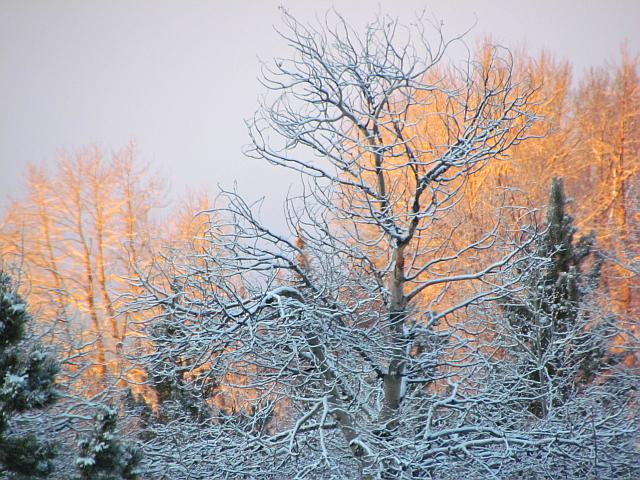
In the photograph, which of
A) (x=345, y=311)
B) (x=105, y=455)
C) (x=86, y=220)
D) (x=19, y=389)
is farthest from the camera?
(x=86, y=220)

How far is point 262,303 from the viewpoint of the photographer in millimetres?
6637

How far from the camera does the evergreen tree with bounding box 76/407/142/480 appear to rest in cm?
718

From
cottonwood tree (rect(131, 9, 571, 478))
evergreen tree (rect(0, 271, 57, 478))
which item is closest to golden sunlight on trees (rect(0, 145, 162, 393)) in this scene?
evergreen tree (rect(0, 271, 57, 478))

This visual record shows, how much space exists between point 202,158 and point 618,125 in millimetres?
87015

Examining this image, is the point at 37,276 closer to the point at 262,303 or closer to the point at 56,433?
the point at 56,433

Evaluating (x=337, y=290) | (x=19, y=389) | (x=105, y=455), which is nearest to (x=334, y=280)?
(x=337, y=290)

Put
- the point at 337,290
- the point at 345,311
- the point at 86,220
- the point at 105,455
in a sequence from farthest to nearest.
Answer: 1. the point at 86,220
2. the point at 337,290
3. the point at 105,455
4. the point at 345,311

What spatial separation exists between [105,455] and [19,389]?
1.42 meters

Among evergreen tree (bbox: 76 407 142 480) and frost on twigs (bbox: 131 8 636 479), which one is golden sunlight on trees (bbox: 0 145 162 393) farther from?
frost on twigs (bbox: 131 8 636 479)

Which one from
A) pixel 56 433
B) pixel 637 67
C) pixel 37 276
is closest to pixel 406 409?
pixel 56 433

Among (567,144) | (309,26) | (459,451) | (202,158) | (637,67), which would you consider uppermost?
(202,158)

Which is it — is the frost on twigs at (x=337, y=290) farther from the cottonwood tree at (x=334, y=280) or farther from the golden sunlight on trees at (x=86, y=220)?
the golden sunlight on trees at (x=86, y=220)

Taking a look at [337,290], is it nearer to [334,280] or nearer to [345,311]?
[334,280]

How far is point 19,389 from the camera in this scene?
6805 mm
